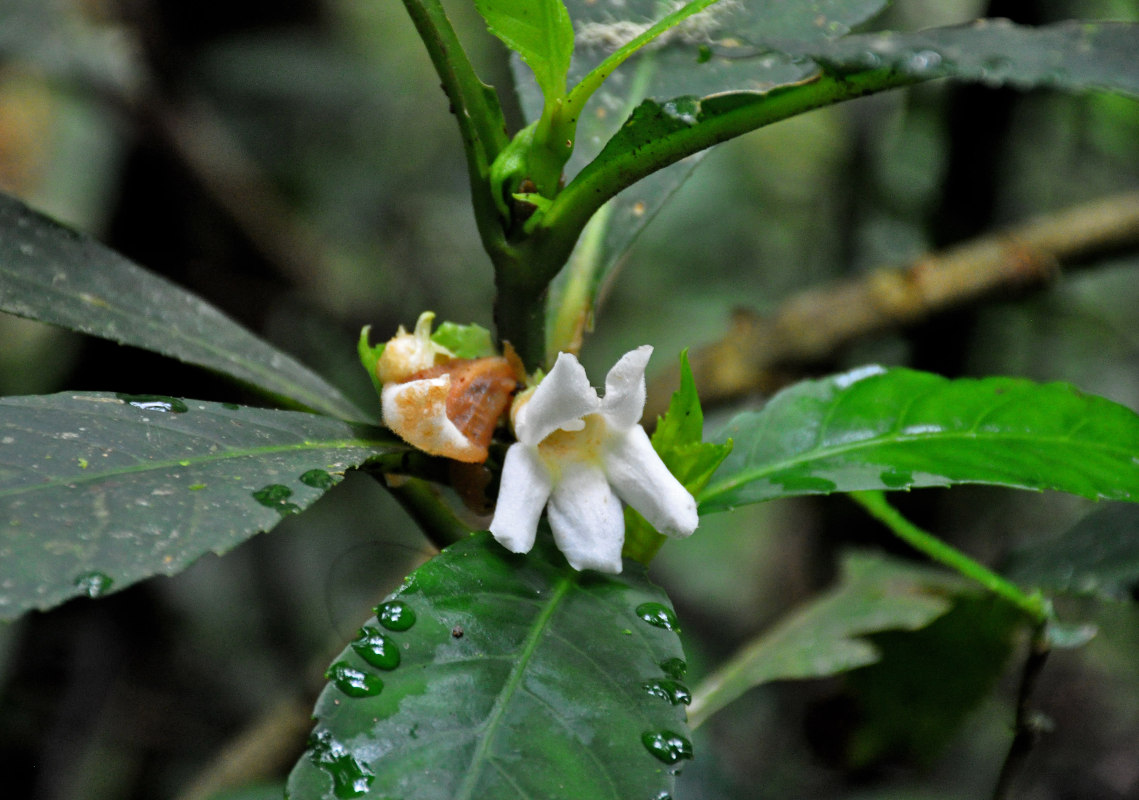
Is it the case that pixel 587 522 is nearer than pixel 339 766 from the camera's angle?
No

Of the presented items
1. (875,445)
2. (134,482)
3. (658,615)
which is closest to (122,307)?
(134,482)

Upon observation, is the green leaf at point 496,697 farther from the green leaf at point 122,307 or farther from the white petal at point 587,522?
the green leaf at point 122,307

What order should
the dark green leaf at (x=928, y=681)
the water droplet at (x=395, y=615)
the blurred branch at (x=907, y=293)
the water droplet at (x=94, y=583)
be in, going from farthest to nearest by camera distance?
1. the blurred branch at (x=907, y=293)
2. the dark green leaf at (x=928, y=681)
3. the water droplet at (x=395, y=615)
4. the water droplet at (x=94, y=583)

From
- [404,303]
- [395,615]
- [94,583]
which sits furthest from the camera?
[404,303]

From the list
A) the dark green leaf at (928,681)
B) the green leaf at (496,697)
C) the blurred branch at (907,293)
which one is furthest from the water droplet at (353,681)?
the blurred branch at (907,293)

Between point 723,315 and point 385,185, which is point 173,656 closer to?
point 385,185

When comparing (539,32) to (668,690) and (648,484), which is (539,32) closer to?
(648,484)
